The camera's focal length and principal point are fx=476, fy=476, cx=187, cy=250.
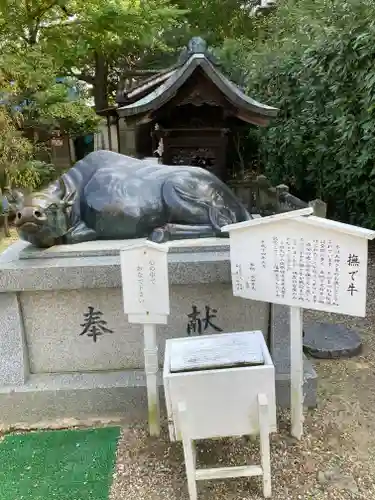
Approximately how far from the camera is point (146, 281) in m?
2.75

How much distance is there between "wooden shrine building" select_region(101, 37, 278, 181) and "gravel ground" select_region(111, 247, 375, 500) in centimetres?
508

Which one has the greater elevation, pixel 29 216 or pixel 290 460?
pixel 29 216

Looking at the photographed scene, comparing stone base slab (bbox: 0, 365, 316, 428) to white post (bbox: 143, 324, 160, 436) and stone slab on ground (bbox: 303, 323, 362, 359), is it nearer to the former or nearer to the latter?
white post (bbox: 143, 324, 160, 436)

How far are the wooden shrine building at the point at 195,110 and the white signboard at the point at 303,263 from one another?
4946mm

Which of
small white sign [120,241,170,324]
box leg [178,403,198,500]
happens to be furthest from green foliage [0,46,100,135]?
box leg [178,403,198,500]

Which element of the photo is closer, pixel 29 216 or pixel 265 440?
pixel 265 440

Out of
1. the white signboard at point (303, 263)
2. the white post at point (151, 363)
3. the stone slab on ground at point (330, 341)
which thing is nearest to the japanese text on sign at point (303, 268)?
the white signboard at point (303, 263)

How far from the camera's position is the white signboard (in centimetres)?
250

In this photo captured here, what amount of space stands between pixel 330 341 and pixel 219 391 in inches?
88.7

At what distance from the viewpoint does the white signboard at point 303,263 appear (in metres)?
2.50

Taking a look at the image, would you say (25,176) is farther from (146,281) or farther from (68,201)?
(146,281)

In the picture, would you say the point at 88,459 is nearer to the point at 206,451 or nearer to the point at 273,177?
the point at 206,451


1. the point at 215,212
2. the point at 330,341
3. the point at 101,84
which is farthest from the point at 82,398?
the point at 101,84

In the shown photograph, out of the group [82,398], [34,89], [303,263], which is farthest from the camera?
[34,89]
